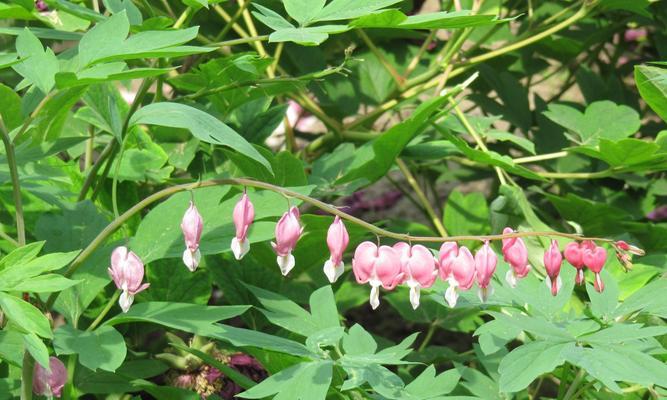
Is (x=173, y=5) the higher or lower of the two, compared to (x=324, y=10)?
lower

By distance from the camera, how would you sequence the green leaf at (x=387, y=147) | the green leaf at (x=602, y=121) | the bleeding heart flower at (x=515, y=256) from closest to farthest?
the bleeding heart flower at (x=515, y=256) → the green leaf at (x=387, y=147) → the green leaf at (x=602, y=121)

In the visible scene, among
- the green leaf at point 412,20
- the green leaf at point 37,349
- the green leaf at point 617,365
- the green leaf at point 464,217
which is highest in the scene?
the green leaf at point 412,20

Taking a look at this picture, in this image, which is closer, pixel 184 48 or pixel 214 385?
pixel 184 48

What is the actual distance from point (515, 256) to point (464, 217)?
0.79m

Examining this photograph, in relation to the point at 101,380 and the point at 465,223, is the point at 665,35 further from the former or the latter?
the point at 101,380

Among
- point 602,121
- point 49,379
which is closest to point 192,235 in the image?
point 49,379

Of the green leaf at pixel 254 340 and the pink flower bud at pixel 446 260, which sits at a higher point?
the pink flower bud at pixel 446 260

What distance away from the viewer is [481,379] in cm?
156

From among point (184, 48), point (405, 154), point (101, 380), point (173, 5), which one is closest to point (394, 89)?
point (405, 154)

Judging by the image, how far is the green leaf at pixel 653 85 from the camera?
1.52 meters

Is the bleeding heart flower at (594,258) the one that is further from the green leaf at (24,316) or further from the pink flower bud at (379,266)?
the green leaf at (24,316)

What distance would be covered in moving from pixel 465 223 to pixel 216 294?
94cm

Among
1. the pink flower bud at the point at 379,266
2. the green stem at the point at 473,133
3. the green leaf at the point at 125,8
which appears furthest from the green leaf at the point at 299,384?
the green stem at the point at 473,133

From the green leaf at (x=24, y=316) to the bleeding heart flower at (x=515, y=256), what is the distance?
1.93 feet
